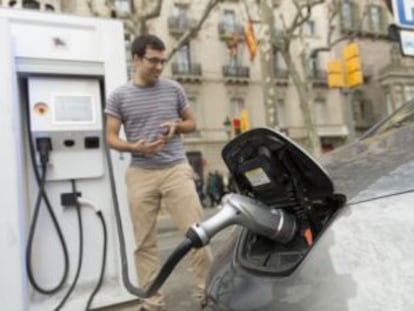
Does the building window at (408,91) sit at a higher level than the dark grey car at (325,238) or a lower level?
higher

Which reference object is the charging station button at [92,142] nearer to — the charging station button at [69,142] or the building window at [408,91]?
the charging station button at [69,142]

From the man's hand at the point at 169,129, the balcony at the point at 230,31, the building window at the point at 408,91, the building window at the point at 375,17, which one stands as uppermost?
the building window at the point at 375,17

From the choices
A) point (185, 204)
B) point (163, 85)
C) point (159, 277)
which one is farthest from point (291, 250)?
point (163, 85)

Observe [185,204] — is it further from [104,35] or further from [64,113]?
[104,35]

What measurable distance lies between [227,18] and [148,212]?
29.5m

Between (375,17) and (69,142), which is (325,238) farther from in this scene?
(375,17)

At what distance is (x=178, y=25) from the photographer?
95.9 feet

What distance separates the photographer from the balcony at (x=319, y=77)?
33.6m

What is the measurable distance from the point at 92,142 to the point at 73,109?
0.84 feet

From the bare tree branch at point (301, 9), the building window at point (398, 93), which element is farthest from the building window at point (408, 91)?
the bare tree branch at point (301, 9)

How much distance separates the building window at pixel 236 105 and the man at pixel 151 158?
27387mm

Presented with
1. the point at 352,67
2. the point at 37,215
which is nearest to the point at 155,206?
the point at 37,215

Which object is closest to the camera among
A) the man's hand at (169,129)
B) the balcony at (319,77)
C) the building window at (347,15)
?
the man's hand at (169,129)

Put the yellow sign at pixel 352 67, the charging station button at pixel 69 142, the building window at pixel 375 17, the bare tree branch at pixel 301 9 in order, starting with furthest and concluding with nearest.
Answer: the building window at pixel 375 17, the bare tree branch at pixel 301 9, the yellow sign at pixel 352 67, the charging station button at pixel 69 142
